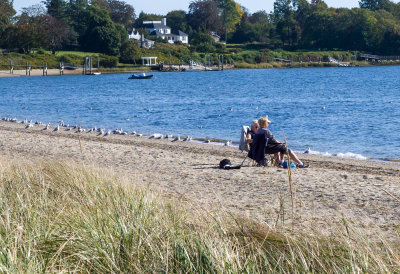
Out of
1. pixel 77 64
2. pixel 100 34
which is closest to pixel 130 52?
pixel 100 34

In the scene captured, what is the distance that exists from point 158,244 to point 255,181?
589cm

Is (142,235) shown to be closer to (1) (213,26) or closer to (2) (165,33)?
(2) (165,33)

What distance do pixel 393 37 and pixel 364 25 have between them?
7.92 m

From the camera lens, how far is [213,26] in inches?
5133

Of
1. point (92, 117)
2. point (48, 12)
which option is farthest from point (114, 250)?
point (48, 12)

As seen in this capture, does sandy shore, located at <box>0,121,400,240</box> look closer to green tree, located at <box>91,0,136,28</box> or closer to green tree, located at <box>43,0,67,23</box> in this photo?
green tree, located at <box>43,0,67,23</box>

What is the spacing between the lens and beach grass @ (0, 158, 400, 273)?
395cm

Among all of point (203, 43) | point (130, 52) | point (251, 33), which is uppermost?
point (251, 33)

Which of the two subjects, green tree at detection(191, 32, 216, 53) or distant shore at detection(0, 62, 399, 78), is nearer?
distant shore at detection(0, 62, 399, 78)

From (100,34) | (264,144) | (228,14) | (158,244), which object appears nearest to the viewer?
(158,244)

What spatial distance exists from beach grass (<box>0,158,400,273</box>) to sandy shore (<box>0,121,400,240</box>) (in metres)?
0.46

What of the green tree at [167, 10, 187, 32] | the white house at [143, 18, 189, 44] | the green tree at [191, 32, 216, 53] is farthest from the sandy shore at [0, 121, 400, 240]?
the green tree at [167, 10, 187, 32]

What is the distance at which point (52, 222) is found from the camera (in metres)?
4.88

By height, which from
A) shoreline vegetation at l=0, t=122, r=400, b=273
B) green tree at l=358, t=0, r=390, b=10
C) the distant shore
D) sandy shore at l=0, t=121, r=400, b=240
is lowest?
the distant shore
